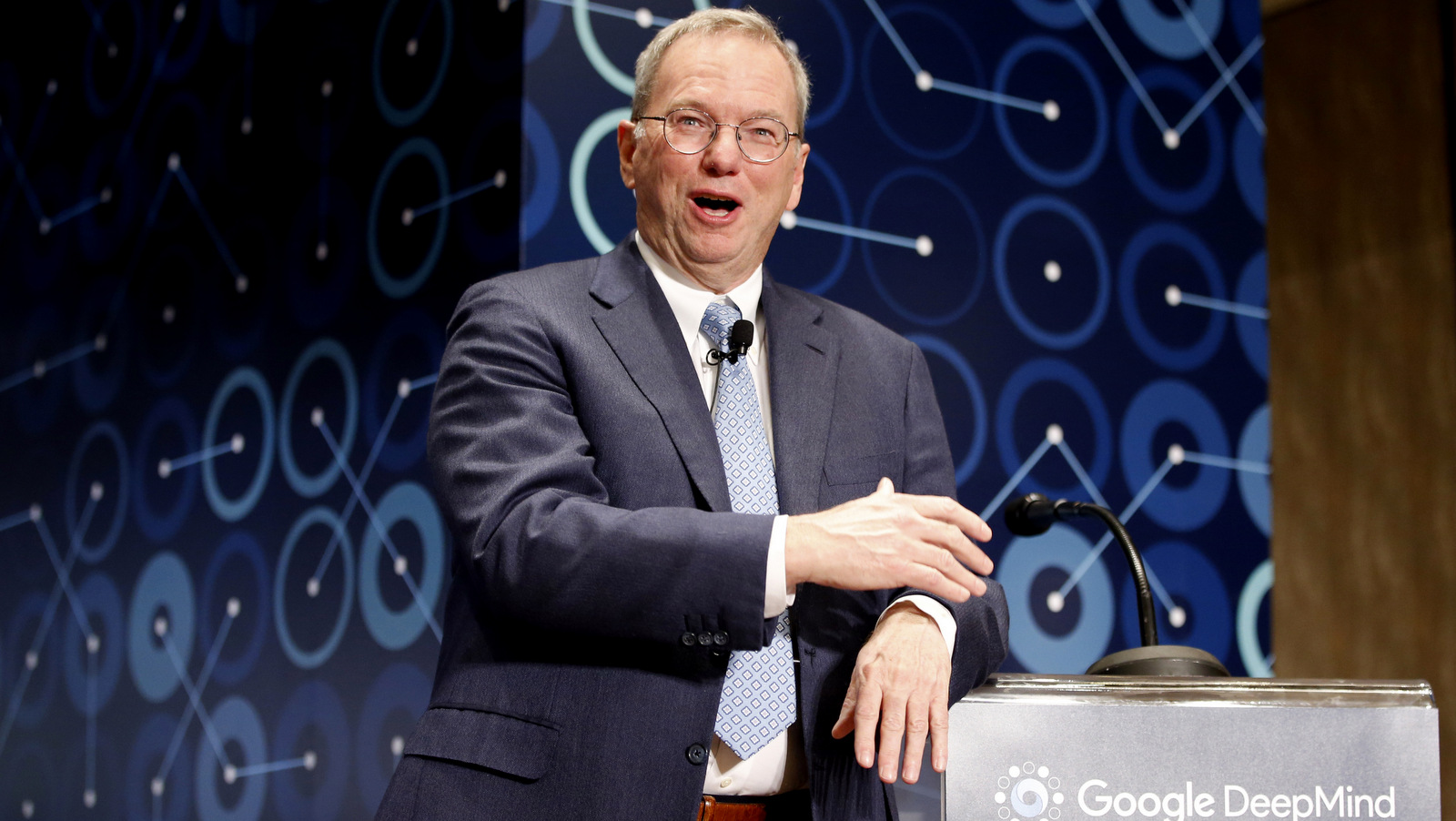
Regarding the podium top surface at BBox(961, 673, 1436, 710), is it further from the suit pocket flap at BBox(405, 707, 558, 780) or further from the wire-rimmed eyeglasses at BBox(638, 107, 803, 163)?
the wire-rimmed eyeglasses at BBox(638, 107, 803, 163)

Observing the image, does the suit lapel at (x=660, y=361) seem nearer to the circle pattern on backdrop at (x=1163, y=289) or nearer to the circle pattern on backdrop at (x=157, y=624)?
the circle pattern on backdrop at (x=1163, y=289)

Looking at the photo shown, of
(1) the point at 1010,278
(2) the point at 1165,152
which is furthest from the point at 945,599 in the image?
(2) the point at 1165,152

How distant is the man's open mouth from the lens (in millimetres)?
1745

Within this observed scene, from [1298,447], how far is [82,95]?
3817 millimetres

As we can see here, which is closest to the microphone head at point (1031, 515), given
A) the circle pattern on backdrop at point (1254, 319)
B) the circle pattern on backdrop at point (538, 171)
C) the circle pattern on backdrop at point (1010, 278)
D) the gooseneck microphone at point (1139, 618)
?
the gooseneck microphone at point (1139, 618)

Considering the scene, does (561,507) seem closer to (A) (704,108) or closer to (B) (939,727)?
(B) (939,727)

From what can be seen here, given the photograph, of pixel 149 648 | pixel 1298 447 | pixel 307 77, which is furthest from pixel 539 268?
pixel 1298 447

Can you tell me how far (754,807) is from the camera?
1503 mm

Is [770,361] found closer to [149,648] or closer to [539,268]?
[539,268]

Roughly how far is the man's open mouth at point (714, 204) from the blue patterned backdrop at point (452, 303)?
68cm

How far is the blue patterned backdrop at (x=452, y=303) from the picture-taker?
2607 mm

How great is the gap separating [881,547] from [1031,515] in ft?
2.86

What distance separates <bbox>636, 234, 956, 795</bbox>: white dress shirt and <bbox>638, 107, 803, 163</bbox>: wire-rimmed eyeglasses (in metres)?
0.15

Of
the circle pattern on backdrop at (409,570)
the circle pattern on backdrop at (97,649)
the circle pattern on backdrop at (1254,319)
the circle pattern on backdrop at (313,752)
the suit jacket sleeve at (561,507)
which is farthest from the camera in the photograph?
the circle pattern on backdrop at (97,649)
